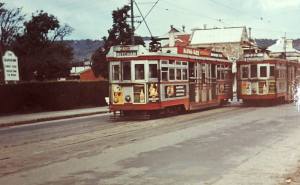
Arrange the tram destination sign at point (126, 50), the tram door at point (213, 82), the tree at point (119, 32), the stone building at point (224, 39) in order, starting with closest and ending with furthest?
1. the tram destination sign at point (126, 50)
2. the tram door at point (213, 82)
3. the tree at point (119, 32)
4. the stone building at point (224, 39)

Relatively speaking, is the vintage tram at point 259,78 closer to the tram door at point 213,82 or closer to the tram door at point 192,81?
the tram door at point 213,82

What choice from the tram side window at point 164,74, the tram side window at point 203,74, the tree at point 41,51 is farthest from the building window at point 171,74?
the tree at point 41,51

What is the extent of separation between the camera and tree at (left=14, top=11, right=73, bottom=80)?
214 feet

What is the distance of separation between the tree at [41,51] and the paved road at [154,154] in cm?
4684

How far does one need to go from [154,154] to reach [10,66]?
1569cm

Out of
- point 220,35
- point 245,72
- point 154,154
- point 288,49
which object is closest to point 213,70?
point 245,72

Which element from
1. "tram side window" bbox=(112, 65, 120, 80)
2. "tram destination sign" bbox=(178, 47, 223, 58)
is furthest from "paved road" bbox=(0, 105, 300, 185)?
"tram destination sign" bbox=(178, 47, 223, 58)

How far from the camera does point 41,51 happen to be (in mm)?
68438

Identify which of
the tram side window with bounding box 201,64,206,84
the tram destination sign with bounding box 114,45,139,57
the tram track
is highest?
the tram destination sign with bounding box 114,45,139,57

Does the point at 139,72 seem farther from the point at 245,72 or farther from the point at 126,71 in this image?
the point at 245,72

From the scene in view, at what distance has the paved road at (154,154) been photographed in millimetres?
9891

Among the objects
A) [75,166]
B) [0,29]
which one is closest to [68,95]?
[75,166]

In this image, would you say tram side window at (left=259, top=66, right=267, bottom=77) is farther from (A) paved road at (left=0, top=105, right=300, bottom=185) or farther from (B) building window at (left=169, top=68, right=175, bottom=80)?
(A) paved road at (left=0, top=105, right=300, bottom=185)

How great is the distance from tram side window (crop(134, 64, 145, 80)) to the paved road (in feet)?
11.8
